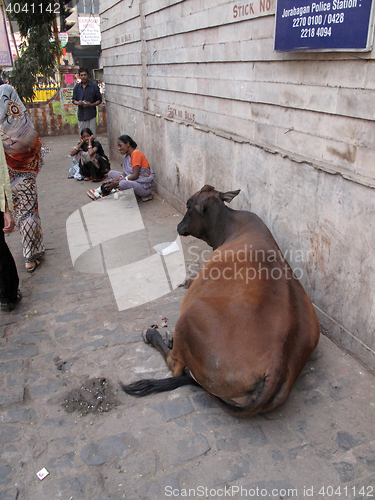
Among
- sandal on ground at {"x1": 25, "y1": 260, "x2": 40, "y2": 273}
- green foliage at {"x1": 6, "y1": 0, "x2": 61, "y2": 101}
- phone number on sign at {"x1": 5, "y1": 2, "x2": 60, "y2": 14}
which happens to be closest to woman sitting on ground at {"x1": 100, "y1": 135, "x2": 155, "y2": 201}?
sandal on ground at {"x1": 25, "y1": 260, "x2": 40, "y2": 273}

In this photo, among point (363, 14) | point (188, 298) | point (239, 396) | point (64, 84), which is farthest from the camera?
point (64, 84)

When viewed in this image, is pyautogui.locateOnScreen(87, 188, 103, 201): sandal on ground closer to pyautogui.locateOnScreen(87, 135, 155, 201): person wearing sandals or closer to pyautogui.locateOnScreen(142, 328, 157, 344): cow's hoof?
pyautogui.locateOnScreen(87, 135, 155, 201): person wearing sandals

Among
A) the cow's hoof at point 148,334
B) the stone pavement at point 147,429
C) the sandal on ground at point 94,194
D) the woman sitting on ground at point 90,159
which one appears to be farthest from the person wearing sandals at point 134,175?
the cow's hoof at point 148,334

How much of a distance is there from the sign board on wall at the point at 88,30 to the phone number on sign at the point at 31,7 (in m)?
4.89

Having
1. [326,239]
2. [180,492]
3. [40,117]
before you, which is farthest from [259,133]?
[40,117]

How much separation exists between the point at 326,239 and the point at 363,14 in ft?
5.51

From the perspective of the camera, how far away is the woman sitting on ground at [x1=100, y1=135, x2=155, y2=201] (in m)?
7.49

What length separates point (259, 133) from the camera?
450 cm

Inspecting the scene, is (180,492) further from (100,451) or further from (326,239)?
(326,239)

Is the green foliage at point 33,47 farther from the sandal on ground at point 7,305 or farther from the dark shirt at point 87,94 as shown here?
the sandal on ground at point 7,305

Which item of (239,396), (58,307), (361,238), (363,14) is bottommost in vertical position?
(58,307)

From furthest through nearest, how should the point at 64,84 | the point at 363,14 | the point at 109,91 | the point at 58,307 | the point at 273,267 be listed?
the point at 64,84
the point at 109,91
the point at 58,307
the point at 273,267
the point at 363,14

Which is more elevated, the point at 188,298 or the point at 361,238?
the point at 361,238

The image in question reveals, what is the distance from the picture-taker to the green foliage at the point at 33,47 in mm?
15406
